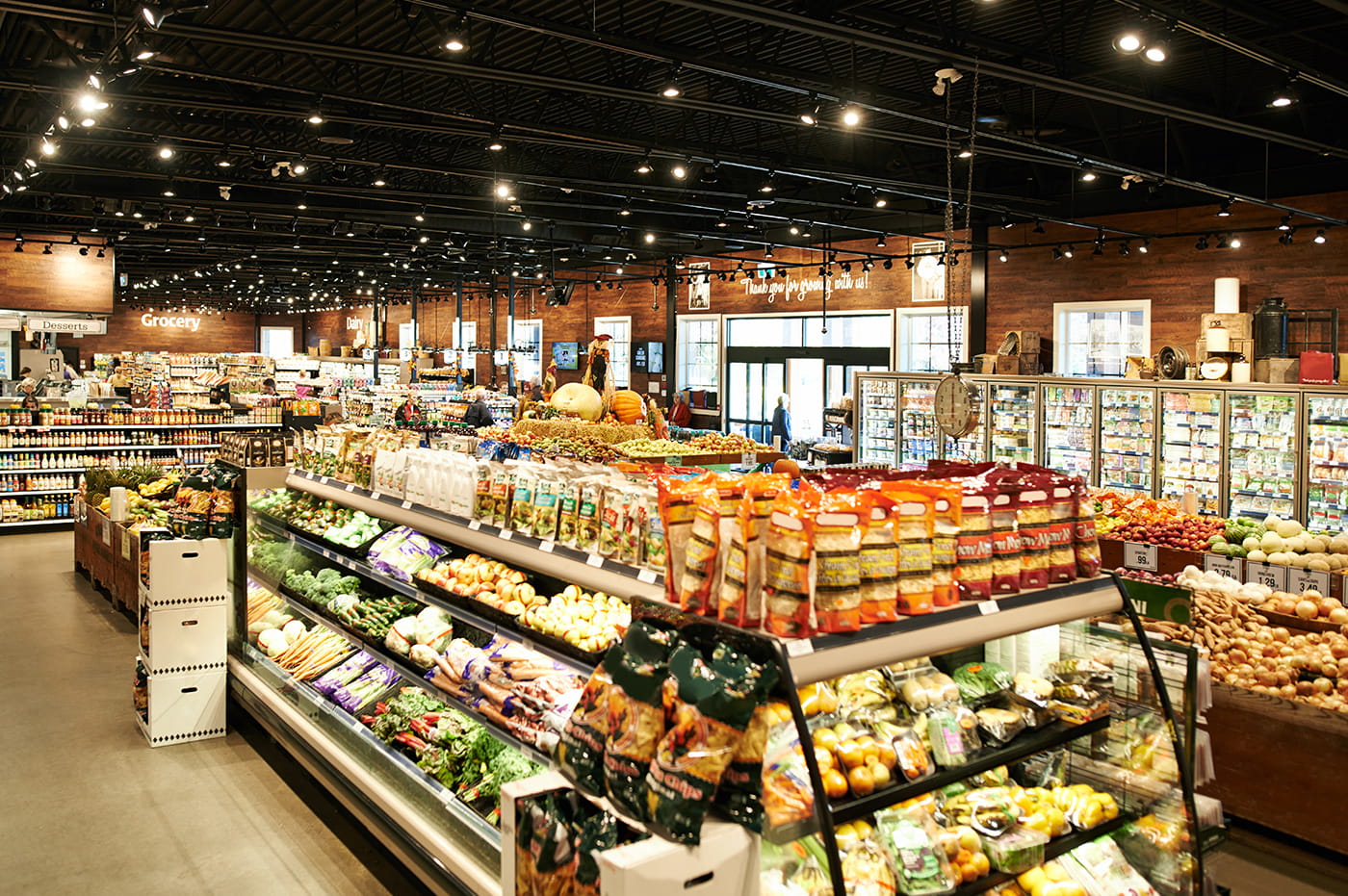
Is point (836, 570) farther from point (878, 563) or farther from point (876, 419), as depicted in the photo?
point (876, 419)

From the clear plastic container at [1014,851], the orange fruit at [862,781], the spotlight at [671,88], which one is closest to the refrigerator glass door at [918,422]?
the spotlight at [671,88]

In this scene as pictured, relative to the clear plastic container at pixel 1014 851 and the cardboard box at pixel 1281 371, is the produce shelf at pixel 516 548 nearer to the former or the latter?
the clear plastic container at pixel 1014 851

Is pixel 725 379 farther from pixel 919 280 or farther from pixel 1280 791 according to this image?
pixel 1280 791

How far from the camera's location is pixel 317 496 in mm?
5375

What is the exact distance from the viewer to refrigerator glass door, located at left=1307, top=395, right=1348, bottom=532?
8.09 meters

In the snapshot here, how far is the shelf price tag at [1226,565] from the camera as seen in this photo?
547 cm

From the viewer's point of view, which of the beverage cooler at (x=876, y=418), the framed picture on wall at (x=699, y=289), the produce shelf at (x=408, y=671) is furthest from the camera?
the framed picture on wall at (x=699, y=289)

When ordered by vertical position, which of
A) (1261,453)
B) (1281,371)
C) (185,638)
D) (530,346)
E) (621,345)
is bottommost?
(185,638)

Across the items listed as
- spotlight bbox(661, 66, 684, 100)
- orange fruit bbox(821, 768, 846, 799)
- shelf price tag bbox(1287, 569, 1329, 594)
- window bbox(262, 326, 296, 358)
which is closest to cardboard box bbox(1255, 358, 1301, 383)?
shelf price tag bbox(1287, 569, 1329, 594)

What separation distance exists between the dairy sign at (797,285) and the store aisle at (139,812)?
13.5 metres

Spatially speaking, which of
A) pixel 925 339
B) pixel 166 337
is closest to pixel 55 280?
pixel 925 339

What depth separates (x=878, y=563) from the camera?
7.32 ft

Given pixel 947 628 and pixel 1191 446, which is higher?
pixel 1191 446

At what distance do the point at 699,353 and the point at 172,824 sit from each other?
679 inches
